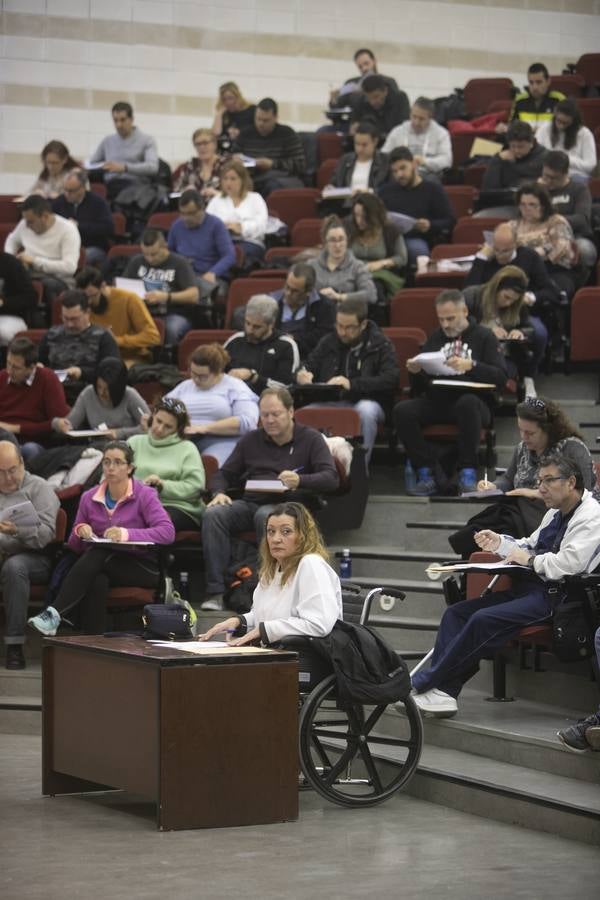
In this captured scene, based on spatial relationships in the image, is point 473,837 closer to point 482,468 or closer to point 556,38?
point 482,468

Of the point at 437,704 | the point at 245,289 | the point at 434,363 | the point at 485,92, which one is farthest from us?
the point at 485,92

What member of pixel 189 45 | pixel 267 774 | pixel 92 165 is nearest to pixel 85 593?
pixel 267 774

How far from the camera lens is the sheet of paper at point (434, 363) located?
7816 millimetres

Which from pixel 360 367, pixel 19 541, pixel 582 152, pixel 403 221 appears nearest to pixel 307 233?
pixel 403 221

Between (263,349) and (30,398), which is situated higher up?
(263,349)

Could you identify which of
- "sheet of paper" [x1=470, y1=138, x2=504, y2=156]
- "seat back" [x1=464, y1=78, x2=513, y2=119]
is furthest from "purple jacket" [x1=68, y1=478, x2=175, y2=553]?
"seat back" [x1=464, y1=78, x2=513, y2=119]

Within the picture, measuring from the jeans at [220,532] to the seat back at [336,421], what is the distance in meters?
0.75

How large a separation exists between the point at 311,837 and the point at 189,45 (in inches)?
388

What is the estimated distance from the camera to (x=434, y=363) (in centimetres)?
781

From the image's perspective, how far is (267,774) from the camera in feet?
16.6

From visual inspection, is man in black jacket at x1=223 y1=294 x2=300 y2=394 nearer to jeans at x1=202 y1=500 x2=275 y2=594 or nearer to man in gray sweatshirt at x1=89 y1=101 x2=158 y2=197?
jeans at x1=202 y1=500 x2=275 y2=594

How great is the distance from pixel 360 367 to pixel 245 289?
1520mm

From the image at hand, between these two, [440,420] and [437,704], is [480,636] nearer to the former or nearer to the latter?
[437,704]

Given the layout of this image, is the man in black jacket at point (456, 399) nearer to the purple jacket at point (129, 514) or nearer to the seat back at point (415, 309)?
the seat back at point (415, 309)
